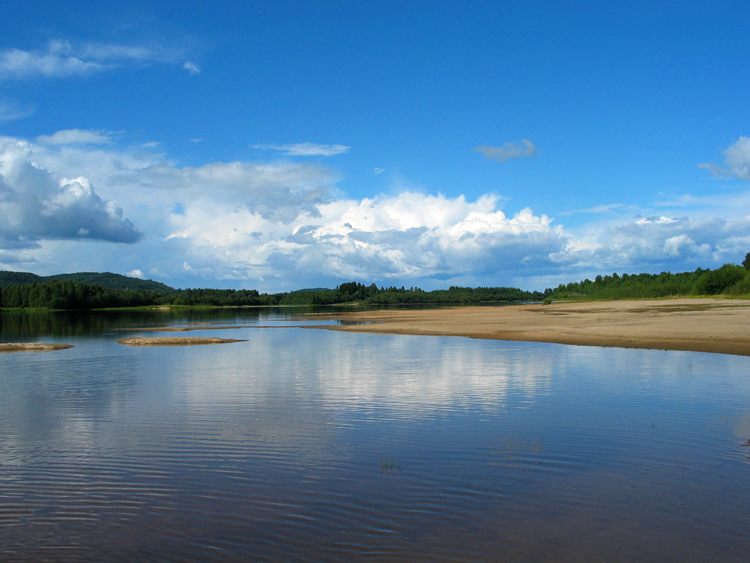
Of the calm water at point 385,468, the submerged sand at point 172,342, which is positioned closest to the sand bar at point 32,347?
the submerged sand at point 172,342

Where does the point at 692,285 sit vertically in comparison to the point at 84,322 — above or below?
above

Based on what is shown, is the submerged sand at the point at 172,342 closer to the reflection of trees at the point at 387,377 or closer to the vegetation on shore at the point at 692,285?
the reflection of trees at the point at 387,377

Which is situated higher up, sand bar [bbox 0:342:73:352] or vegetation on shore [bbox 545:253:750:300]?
vegetation on shore [bbox 545:253:750:300]

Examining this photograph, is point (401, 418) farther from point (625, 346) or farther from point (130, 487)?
point (625, 346)

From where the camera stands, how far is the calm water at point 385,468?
9375 mm

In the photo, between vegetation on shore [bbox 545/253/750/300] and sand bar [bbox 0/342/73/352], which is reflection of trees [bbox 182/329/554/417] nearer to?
sand bar [bbox 0/342/73/352]

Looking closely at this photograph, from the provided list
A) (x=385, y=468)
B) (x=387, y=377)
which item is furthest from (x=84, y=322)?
(x=385, y=468)

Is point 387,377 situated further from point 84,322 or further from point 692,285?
point 692,285

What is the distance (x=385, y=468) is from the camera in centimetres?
1326

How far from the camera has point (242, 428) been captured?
17.6 metres

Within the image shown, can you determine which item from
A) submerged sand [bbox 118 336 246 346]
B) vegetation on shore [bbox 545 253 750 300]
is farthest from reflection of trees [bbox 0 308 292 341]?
vegetation on shore [bbox 545 253 750 300]

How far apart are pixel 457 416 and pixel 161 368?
21.6 m

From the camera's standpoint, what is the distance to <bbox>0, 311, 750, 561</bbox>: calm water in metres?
9.38

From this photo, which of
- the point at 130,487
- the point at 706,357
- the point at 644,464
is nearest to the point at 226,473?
the point at 130,487
